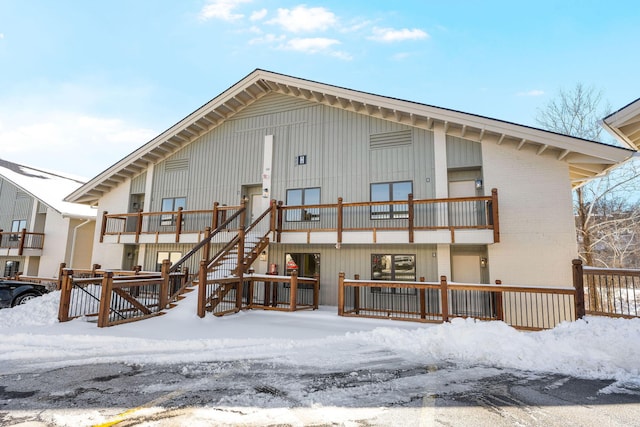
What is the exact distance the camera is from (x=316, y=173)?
1360cm

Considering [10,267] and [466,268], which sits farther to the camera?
[10,267]

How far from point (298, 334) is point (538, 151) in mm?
9445

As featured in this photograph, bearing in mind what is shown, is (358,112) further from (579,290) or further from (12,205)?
(12,205)

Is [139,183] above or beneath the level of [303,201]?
above

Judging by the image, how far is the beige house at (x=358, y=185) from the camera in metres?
10.2

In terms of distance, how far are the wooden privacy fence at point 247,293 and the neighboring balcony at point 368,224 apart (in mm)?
2028

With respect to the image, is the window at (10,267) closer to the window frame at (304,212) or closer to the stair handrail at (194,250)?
the stair handrail at (194,250)

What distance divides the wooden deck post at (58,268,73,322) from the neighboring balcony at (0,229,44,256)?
1783 centimetres

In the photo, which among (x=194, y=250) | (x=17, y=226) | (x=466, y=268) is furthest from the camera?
(x=17, y=226)

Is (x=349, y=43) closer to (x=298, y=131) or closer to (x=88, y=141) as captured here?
(x=298, y=131)

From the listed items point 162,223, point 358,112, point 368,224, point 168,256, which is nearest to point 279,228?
point 368,224

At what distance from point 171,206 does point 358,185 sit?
9532mm

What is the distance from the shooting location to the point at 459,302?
1061 cm

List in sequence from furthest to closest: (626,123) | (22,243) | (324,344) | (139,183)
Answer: (22,243)
(139,183)
(626,123)
(324,344)
